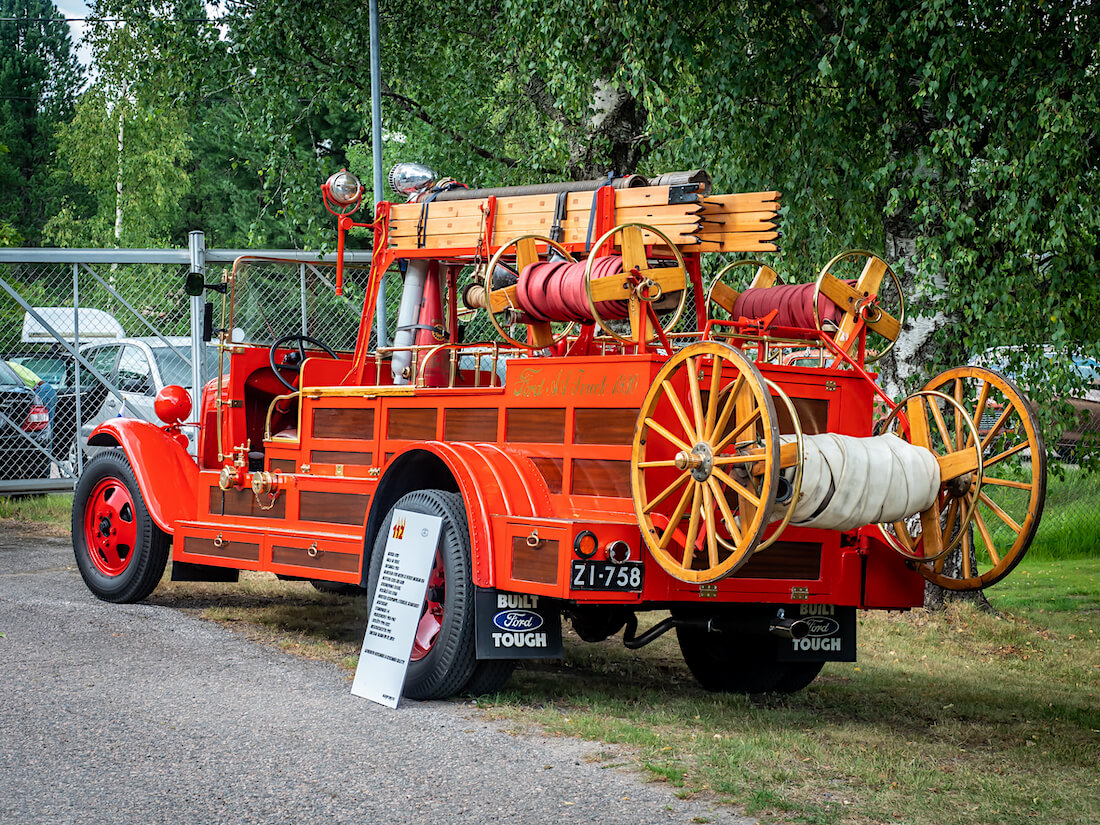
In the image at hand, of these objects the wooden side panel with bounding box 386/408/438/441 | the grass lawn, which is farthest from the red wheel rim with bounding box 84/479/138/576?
the wooden side panel with bounding box 386/408/438/441

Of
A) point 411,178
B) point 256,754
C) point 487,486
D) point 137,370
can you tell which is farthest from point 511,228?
point 137,370

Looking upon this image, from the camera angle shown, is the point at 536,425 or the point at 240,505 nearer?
the point at 536,425

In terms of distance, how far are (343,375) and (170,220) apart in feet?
114

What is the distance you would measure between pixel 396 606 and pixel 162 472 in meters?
3.17

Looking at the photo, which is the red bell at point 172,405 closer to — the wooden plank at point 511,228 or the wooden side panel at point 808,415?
the wooden plank at point 511,228

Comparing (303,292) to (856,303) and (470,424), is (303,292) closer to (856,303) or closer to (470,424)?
(470,424)

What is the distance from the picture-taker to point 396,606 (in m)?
6.25

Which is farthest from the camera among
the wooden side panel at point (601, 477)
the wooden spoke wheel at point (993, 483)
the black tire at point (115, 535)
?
the black tire at point (115, 535)

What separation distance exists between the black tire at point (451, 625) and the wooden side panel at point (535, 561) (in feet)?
1.25

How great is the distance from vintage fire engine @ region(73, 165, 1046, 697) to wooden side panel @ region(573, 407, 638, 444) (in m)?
0.01

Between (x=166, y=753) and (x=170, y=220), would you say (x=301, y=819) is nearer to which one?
(x=166, y=753)

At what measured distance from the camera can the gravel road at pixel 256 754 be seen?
4.44m

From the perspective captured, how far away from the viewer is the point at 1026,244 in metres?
8.01

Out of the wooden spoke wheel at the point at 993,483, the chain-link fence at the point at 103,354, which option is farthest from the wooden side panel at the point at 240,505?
the wooden spoke wheel at the point at 993,483
